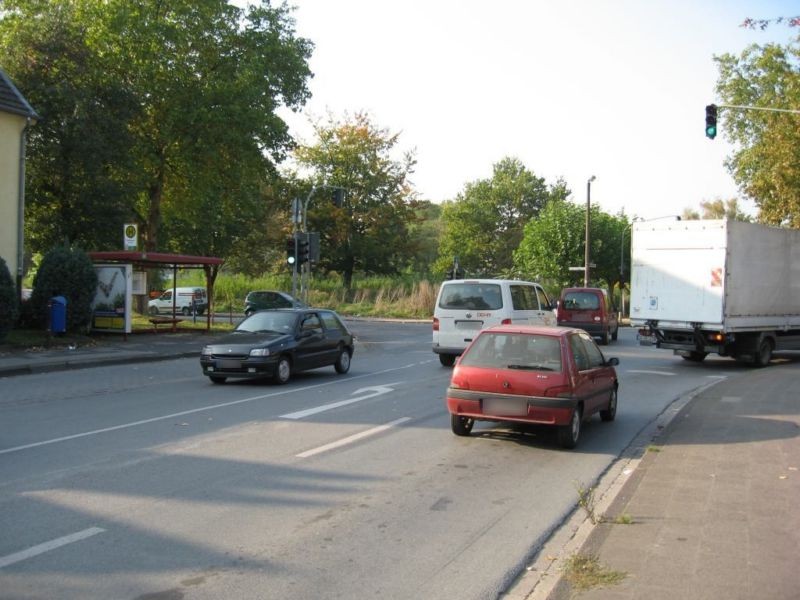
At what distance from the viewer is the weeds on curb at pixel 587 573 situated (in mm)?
4551

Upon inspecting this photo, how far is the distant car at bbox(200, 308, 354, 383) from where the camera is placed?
46.7 ft

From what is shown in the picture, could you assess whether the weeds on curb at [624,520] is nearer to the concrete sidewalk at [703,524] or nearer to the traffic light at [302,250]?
the concrete sidewalk at [703,524]

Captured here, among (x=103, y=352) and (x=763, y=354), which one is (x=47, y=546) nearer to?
(x=103, y=352)

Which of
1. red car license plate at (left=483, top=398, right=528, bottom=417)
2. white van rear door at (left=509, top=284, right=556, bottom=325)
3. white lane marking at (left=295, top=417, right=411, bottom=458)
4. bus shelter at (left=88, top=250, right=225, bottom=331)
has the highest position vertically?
bus shelter at (left=88, top=250, right=225, bottom=331)

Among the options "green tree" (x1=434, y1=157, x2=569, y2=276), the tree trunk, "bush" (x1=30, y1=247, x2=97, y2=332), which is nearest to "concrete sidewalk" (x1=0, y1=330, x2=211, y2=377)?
"bush" (x1=30, y1=247, x2=97, y2=332)

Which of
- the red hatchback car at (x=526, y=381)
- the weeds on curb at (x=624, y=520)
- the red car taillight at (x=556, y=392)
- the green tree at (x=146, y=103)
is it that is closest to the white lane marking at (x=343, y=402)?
the red hatchback car at (x=526, y=381)

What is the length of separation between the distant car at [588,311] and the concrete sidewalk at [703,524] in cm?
1747

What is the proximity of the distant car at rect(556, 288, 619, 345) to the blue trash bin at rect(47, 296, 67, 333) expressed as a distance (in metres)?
16.1

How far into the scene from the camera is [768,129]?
34625 millimetres

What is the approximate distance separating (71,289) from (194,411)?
1196 centimetres

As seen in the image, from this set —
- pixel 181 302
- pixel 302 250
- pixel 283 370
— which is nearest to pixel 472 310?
pixel 283 370

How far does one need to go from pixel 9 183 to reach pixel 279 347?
41.0 ft

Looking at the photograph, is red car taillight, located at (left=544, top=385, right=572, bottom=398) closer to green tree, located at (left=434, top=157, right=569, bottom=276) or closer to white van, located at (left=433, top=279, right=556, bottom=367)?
white van, located at (left=433, top=279, right=556, bottom=367)

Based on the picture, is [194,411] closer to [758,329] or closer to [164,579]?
[164,579]
